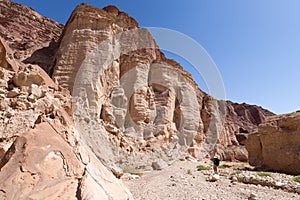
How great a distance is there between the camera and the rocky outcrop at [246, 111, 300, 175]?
12754 millimetres

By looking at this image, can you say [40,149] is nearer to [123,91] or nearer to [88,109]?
[88,109]

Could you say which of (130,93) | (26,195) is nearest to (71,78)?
(130,93)

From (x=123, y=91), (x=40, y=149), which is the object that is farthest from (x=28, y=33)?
(x=40, y=149)

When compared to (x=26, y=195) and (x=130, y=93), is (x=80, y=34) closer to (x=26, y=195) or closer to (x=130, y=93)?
(x=130, y=93)

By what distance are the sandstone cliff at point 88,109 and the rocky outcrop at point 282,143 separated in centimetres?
764

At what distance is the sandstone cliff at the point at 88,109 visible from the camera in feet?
10.5

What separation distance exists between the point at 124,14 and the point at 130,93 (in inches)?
594

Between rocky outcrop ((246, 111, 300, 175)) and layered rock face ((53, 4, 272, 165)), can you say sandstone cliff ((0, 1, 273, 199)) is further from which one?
rocky outcrop ((246, 111, 300, 175))

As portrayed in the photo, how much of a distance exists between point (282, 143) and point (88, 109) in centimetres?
1408

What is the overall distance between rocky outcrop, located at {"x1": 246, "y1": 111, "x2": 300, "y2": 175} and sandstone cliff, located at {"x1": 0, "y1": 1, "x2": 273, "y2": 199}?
764 centimetres

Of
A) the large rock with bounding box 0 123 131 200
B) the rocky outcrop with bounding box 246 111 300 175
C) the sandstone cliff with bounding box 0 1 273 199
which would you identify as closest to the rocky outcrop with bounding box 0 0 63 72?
the sandstone cliff with bounding box 0 1 273 199

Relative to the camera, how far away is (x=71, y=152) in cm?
362

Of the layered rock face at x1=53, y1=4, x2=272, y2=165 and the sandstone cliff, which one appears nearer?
the sandstone cliff

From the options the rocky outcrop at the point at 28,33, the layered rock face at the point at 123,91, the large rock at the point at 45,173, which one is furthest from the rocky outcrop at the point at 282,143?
the rocky outcrop at the point at 28,33
